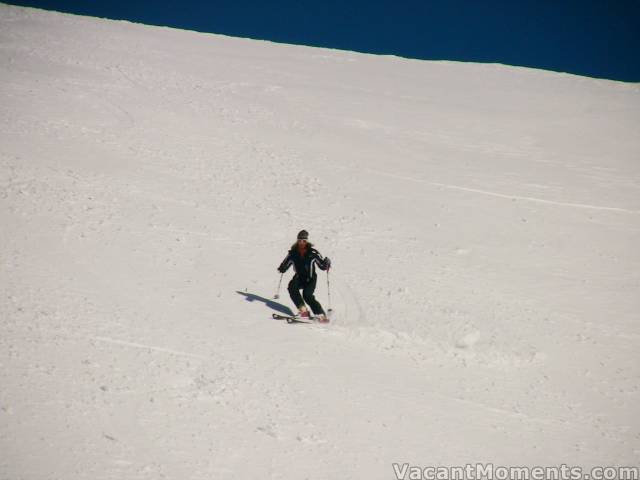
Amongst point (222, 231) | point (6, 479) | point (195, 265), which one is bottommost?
point (6, 479)

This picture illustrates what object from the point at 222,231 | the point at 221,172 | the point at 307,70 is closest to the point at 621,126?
the point at 307,70

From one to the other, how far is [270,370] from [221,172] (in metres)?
8.17

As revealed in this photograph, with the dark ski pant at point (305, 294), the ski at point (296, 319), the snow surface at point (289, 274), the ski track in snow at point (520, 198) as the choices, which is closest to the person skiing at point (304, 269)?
the dark ski pant at point (305, 294)

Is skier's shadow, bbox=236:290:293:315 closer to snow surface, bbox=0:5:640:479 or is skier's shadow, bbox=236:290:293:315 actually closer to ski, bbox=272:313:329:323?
snow surface, bbox=0:5:640:479

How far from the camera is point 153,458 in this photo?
595cm

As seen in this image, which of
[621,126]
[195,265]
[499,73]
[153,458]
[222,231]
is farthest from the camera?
[499,73]

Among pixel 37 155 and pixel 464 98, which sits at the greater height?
pixel 464 98

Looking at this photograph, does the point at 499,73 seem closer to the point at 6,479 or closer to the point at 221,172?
the point at 221,172

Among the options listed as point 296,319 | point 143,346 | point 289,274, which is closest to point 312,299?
point 296,319

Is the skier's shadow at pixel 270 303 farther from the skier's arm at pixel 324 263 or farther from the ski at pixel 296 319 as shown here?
the skier's arm at pixel 324 263

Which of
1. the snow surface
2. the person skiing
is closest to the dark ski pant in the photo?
the person skiing

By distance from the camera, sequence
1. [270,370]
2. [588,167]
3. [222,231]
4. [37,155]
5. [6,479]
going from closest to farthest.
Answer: [6,479] < [270,370] < [222,231] < [37,155] < [588,167]

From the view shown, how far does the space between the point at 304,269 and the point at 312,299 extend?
0.51 metres

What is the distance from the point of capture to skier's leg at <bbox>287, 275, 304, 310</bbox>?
32.1 feet
